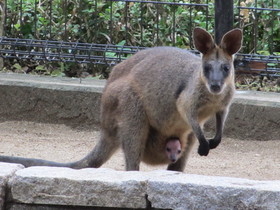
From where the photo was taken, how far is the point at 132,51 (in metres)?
7.86

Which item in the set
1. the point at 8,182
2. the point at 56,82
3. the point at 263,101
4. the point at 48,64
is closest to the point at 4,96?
the point at 56,82

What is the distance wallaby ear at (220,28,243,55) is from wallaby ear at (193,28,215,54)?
0.09 metres

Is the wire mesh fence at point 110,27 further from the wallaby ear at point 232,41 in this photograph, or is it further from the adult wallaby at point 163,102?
the wallaby ear at point 232,41

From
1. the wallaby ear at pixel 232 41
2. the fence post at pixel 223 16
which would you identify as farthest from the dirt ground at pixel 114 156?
the wallaby ear at pixel 232 41

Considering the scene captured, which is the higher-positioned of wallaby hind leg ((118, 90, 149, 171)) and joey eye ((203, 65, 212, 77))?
joey eye ((203, 65, 212, 77))

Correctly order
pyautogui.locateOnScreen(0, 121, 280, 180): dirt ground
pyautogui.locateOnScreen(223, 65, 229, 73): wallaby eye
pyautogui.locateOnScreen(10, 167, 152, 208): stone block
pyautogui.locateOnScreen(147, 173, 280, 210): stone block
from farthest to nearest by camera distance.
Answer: pyautogui.locateOnScreen(0, 121, 280, 180): dirt ground
pyautogui.locateOnScreen(223, 65, 229, 73): wallaby eye
pyautogui.locateOnScreen(10, 167, 152, 208): stone block
pyautogui.locateOnScreen(147, 173, 280, 210): stone block

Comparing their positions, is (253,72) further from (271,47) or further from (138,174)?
(138,174)

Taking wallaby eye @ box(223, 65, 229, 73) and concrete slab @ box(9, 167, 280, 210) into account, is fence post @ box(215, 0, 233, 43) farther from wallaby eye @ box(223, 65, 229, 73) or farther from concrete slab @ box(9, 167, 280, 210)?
concrete slab @ box(9, 167, 280, 210)

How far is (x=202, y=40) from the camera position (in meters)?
5.46

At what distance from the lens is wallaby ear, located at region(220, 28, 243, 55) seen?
5391mm

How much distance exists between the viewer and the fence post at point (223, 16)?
673 centimetres

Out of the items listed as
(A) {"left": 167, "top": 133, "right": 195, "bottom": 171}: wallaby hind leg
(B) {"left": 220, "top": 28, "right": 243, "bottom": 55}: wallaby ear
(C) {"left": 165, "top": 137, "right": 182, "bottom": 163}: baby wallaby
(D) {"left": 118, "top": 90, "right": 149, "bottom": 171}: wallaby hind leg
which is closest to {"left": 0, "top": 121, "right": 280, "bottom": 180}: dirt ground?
(A) {"left": 167, "top": 133, "right": 195, "bottom": 171}: wallaby hind leg

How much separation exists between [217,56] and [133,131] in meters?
0.86

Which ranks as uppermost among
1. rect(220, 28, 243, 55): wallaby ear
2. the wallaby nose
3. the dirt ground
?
rect(220, 28, 243, 55): wallaby ear
